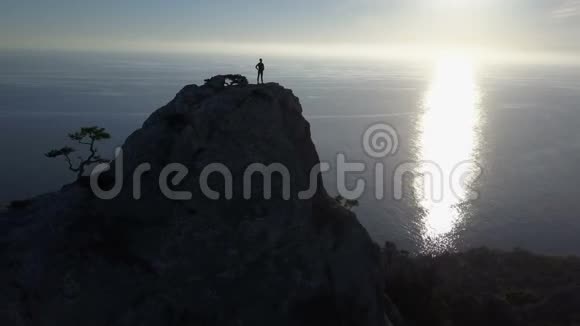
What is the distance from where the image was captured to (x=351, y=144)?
170875 mm

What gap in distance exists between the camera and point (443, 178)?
13300 cm

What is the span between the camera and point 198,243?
74.6 feet

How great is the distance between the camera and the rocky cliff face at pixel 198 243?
20734 mm

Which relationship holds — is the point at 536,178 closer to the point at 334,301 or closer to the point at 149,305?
the point at 334,301

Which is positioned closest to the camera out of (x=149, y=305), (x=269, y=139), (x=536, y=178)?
(x=149, y=305)

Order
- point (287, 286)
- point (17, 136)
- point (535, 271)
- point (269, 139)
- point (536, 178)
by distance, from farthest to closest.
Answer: point (17, 136) < point (536, 178) < point (535, 271) < point (269, 139) < point (287, 286)

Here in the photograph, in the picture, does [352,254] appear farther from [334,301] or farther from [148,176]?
[148,176]

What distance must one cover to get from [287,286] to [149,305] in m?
7.59

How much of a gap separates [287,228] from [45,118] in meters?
212

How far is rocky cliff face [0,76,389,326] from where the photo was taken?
2073cm

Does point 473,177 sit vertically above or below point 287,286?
below

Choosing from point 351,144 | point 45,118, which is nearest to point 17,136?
point 45,118

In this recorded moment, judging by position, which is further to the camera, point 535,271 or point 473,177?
point 473,177

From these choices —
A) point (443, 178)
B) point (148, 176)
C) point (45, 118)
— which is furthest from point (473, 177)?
point (45, 118)
